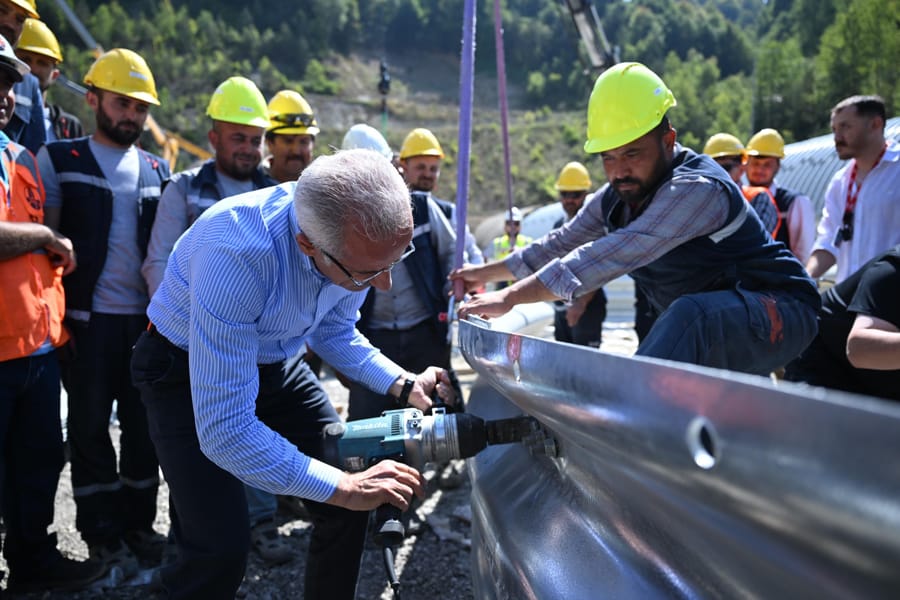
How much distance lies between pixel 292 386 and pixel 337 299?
0.34m

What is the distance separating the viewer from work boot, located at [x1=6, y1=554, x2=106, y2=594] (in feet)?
8.90

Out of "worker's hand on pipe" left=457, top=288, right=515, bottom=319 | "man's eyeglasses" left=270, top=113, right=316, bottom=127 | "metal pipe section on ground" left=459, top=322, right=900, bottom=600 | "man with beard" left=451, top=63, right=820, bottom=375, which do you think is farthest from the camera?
"man's eyeglasses" left=270, top=113, right=316, bottom=127

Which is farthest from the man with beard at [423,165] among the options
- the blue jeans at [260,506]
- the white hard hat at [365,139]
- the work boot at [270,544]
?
the work boot at [270,544]

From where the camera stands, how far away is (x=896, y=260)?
2.27 meters

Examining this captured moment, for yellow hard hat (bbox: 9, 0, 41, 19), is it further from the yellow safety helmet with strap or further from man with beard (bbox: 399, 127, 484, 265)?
man with beard (bbox: 399, 127, 484, 265)

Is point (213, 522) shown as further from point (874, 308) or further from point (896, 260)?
point (896, 260)

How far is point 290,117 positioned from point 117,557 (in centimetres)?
235

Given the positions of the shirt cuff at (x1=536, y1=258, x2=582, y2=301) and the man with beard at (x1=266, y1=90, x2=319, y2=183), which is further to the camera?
the man with beard at (x1=266, y1=90, x2=319, y2=183)

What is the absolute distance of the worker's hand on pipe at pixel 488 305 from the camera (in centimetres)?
244

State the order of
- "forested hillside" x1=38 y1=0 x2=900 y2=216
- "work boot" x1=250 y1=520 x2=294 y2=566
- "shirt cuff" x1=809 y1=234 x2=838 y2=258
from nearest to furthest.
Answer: "work boot" x1=250 y1=520 x2=294 y2=566, "shirt cuff" x1=809 y1=234 x2=838 y2=258, "forested hillside" x1=38 y1=0 x2=900 y2=216

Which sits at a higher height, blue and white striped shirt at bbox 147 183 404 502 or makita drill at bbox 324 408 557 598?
blue and white striped shirt at bbox 147 183 404 502

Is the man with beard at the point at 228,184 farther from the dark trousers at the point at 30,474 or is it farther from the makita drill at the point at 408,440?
the makita drill at the point at 408,440

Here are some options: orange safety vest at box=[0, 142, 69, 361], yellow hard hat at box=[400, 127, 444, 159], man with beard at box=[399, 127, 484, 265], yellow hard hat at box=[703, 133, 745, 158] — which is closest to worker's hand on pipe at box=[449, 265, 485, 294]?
man with beard at box=[399, 127, 484, 265]

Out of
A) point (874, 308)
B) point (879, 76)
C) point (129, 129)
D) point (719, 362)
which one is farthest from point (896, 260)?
point (879, 76)
